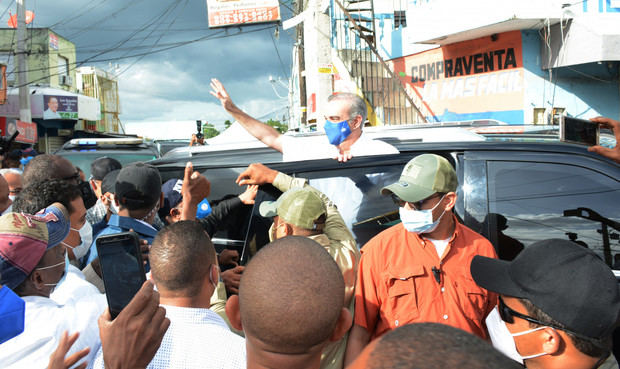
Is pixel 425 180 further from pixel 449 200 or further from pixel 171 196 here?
pixel 171 196

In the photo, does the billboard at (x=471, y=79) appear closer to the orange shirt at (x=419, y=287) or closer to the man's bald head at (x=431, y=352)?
the orange shirt at (x=419, y=287)

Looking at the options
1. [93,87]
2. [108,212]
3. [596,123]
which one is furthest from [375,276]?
[93,87]

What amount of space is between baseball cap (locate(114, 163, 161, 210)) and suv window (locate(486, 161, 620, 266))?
1.94m

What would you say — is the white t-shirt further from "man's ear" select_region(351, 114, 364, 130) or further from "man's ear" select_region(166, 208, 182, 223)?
"man's ear" select_region(166, 208, 182, 223)

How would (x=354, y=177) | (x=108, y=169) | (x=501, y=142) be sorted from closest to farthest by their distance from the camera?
(x=501, y=142)
(x=354, y=177)
(x=108, y=169)

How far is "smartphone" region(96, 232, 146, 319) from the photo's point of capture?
1.47 metres

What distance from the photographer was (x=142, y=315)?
1.31 meters

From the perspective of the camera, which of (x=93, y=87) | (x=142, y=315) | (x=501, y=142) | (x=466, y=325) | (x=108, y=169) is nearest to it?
(x=142, y=315)

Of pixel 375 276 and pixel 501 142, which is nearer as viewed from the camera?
pixel 375 276

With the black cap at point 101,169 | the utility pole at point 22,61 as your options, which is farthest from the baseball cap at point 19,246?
the utility pole at point 22,61

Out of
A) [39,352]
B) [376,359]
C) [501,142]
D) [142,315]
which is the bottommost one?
[39,352]

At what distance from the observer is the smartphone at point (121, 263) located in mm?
1469

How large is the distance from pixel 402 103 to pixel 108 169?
905cm

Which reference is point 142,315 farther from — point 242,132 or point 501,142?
point 242,132
